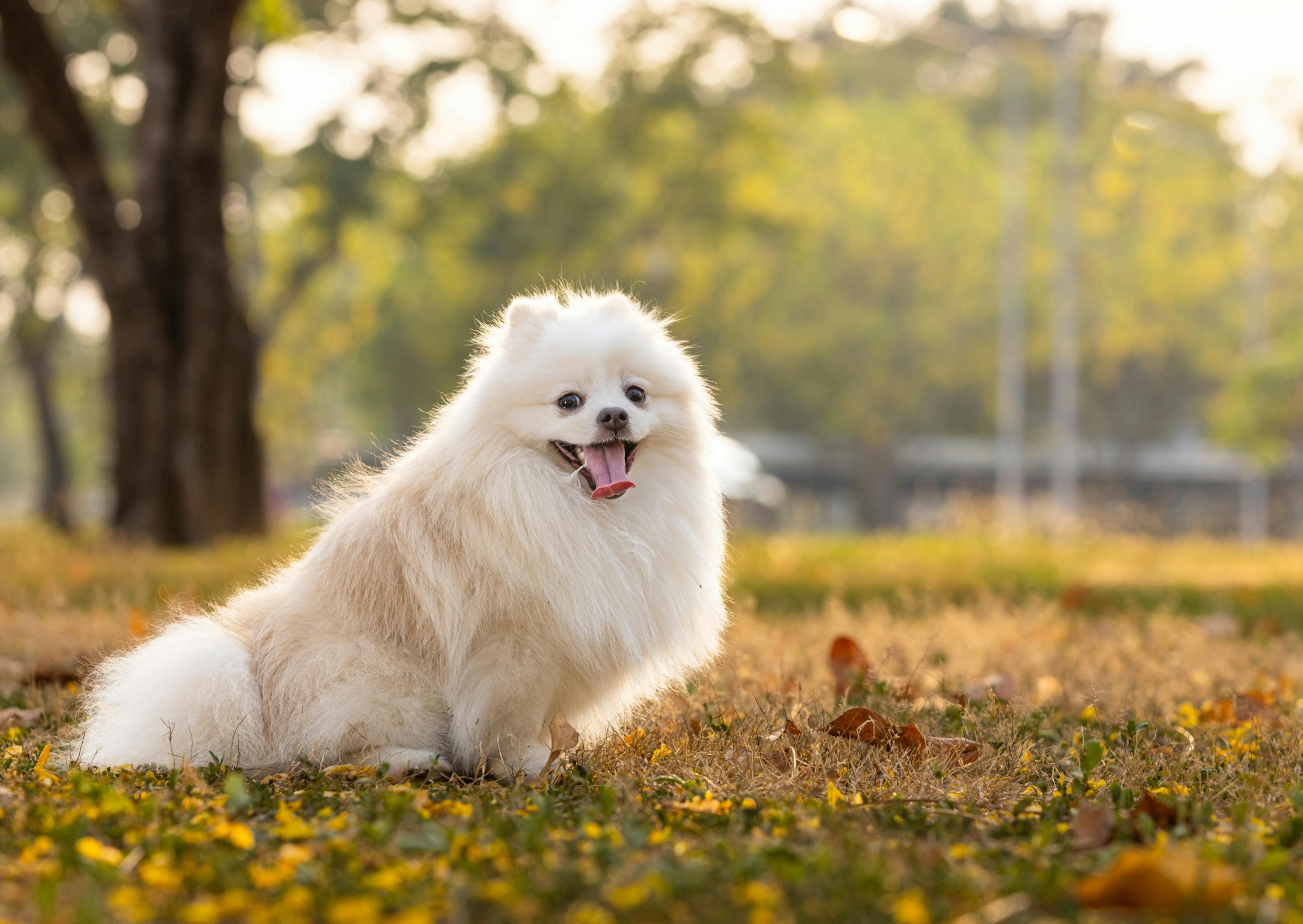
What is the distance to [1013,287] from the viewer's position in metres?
32.2

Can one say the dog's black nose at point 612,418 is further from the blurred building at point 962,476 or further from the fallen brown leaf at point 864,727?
the blurred building at point 962,476

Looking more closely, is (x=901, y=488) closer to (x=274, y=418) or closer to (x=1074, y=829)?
(x=274, y=418)

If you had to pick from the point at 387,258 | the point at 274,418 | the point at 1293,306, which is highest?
the point at 387,258

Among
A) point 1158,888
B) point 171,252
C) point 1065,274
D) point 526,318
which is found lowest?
point 1158,888

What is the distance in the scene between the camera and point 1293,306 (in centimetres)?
3678

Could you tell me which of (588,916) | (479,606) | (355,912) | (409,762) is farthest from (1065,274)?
(355,912)

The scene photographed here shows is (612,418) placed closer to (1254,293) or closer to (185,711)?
(185,711)

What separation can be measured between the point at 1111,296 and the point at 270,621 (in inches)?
1456

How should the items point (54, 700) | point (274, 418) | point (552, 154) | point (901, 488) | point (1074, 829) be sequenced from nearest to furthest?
point (1074, 829) < point (54, 700) < point (552, 154) < point (274, 418) < point (901, 488)

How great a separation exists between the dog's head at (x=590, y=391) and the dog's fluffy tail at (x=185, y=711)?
1150mm

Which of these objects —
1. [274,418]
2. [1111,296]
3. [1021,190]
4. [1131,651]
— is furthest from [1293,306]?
[1131,651]

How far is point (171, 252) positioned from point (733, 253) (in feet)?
77.6

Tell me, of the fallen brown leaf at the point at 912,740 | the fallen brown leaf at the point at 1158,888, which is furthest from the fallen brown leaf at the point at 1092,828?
the fallen brown leaf at the point at 912,740

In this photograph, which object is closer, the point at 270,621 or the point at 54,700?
the point at 270,621
